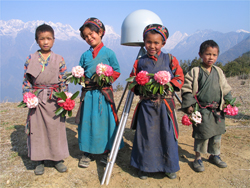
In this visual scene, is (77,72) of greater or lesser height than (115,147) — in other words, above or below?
above

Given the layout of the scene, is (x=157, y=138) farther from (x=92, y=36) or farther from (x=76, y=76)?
(x=92, y=36)

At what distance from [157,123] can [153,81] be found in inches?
26.1

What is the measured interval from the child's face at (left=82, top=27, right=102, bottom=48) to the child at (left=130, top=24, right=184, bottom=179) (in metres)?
0.89

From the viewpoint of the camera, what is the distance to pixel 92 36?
318cm

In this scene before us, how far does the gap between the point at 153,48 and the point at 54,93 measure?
171cm

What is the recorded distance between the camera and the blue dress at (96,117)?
318cm

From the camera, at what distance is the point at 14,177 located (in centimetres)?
300

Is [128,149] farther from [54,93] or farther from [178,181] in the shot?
[54,93]

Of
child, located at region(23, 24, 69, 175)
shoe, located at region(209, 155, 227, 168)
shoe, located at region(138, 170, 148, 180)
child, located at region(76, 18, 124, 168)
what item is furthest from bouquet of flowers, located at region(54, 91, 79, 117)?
shoe, located at region(209, 155, 227, 168)

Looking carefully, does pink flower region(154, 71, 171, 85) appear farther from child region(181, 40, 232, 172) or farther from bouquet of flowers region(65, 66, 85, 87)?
bouquet of flowers region(65, 66, 85, 87)

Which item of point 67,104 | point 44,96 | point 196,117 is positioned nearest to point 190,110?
point 196,117

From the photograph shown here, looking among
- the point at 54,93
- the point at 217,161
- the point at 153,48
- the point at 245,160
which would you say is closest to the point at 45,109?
the point at 54,93

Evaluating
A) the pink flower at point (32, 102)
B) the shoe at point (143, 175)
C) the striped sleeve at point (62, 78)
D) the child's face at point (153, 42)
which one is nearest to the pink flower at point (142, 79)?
the child's face at point (153, 42)

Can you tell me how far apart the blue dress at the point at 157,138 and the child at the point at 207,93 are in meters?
0.47
